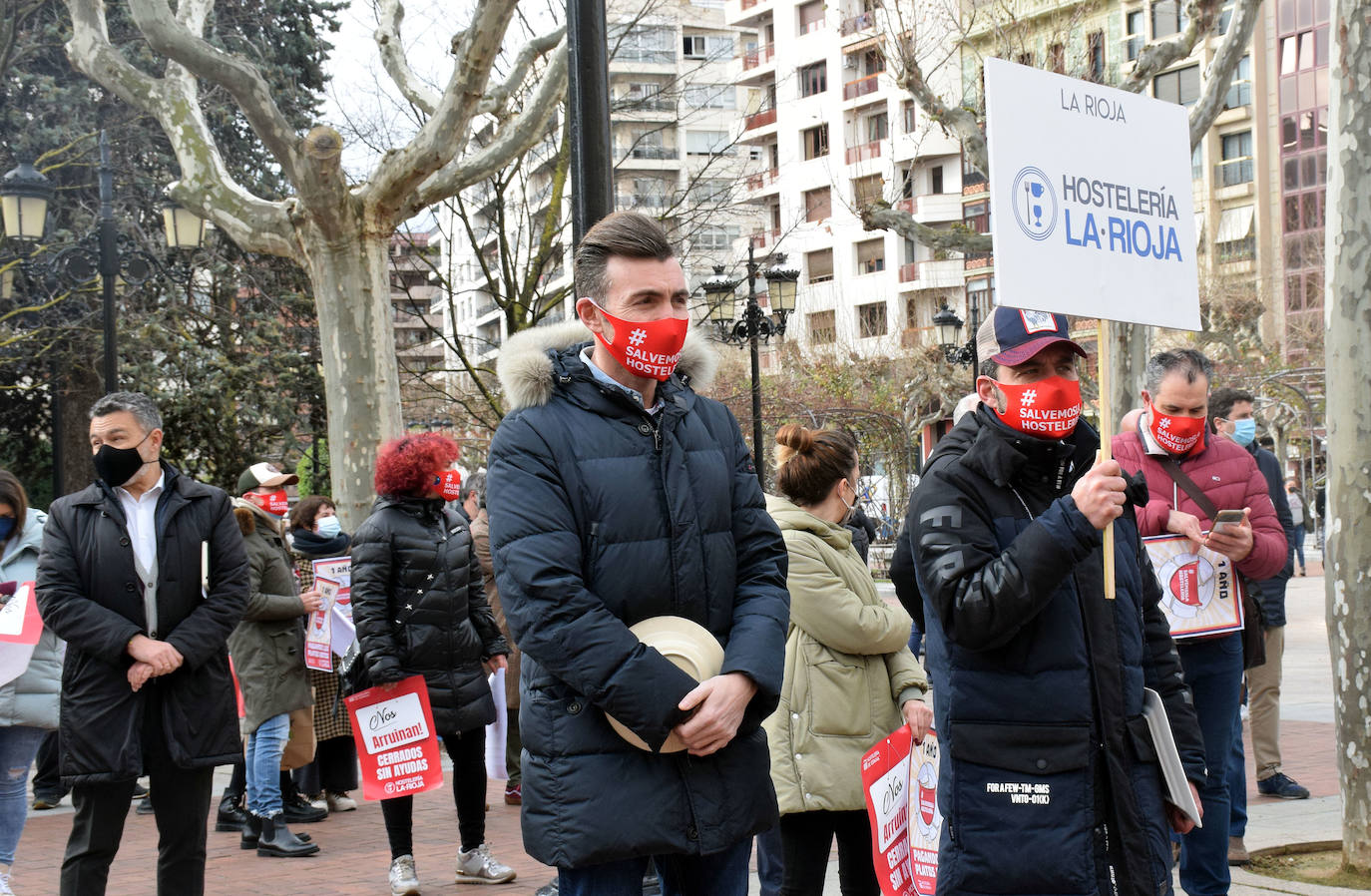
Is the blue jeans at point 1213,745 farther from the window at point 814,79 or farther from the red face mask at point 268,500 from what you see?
the window at point 814,79

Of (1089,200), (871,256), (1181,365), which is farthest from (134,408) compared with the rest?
(871,256)

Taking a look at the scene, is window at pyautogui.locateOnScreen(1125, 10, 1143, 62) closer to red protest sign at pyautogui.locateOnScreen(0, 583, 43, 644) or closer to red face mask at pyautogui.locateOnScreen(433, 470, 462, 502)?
red face mask at pyautogui.locateOnScreen(433, 470, 462, 502)

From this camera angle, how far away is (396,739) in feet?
21.7

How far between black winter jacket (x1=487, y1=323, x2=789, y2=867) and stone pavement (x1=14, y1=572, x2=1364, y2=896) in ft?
11.0

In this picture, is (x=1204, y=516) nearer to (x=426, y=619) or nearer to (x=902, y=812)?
(x=902, y=812)

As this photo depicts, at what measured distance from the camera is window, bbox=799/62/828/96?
2773 inches

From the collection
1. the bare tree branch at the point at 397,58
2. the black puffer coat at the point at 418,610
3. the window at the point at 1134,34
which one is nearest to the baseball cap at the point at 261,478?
the black puffer coat at the point at 418,610

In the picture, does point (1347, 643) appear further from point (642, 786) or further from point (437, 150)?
point (437, 150)

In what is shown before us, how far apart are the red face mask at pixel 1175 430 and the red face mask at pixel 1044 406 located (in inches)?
Answer: 90.3

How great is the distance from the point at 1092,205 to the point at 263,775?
5.69 metres

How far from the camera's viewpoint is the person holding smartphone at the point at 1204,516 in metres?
5.36

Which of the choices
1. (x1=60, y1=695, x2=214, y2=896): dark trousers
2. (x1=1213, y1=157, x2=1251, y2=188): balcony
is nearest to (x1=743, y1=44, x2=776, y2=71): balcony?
(x1=1213, y1=157, x2=1251, y2=188): balcony

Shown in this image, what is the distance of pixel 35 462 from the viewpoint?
23.4 meters

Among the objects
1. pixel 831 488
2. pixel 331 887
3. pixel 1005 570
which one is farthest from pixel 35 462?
pixel 1005 570
